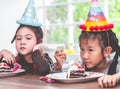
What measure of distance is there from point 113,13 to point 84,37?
258 centimetres

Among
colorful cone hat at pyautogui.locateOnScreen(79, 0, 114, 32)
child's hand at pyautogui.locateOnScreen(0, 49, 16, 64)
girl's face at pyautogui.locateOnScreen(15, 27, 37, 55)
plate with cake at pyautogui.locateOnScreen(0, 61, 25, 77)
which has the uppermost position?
colorful cone hat at pyautogui.locateOnScreen(79, 0, 114, 32)

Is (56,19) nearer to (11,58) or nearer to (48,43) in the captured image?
(48,43)

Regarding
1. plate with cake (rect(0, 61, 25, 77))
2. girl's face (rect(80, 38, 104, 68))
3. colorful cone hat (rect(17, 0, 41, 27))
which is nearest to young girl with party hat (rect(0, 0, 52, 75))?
colorful cone hat (rect(17, 0, 41, 27))

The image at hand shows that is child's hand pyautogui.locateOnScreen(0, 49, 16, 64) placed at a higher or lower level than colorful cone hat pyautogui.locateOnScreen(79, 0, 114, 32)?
lower

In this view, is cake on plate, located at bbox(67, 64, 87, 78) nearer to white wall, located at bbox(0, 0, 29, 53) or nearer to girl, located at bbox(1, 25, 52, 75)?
girl, located at bbox(1, 25, 52, 75)

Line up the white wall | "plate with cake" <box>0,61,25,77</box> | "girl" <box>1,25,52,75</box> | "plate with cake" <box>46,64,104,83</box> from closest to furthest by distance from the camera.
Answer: "plate with cake" <box>46,64,104,83</box> < "plate with cake" <box>0,61,25,77</box> < "girl" <box>1,25,52,75</box> < the white wall

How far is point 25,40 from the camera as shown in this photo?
5.41 ft

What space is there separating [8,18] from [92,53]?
2601mm

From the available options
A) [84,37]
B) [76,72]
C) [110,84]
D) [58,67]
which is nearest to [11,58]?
[58,67]

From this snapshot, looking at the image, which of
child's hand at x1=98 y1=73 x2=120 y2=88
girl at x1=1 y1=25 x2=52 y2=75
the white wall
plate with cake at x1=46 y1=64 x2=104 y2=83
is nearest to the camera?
child's hand at x1=98 y1=73 x2=120 y2=88

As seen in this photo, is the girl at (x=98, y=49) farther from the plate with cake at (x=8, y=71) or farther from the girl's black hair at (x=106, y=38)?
the plate with cake at (x=8, y=71)

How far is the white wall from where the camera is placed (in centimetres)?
375

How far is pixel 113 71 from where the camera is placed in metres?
1.38

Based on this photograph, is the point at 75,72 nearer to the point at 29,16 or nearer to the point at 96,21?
the point at 96,21
